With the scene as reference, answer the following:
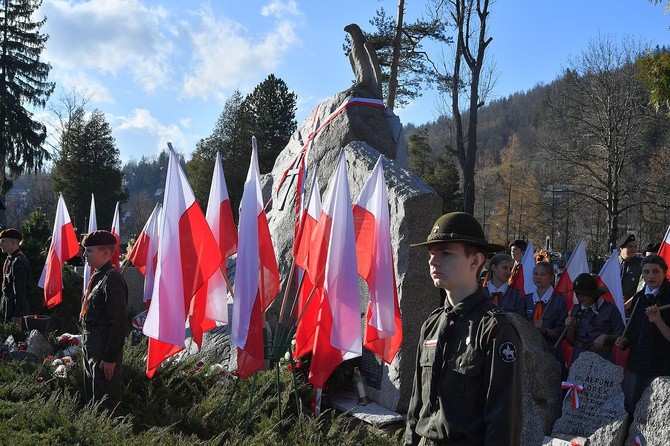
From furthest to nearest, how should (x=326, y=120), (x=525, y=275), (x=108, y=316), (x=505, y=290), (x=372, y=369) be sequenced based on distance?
(x=525, y=275) < (x=326, y=120) < (x=505, y=290) < (x=372, y=369) < (x=108, y=316)

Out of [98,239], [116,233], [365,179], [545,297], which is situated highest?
[365,179]

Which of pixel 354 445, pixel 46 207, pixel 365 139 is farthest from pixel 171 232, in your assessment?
pixel 46 207

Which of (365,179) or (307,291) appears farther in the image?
(365,179)

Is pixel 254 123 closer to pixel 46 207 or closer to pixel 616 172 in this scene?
pixel 46 207

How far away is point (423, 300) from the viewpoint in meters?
6.54

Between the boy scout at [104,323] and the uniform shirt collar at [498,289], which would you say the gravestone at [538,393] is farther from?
the boy scout at [104,323]

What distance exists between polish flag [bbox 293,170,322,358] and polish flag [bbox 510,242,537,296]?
4.40 m

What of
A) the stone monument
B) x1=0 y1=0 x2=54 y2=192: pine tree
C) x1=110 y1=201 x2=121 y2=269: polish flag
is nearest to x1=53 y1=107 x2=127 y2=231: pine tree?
x1=0 y1=0 x2=54 y2=192: pine tree

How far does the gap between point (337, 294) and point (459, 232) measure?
9.31 ft

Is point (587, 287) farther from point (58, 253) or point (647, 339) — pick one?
point (58, 253)

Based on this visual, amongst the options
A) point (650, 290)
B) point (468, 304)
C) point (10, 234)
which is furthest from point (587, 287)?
point (10, 234)

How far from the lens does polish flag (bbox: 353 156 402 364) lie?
552cm

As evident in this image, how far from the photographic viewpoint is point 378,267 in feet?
18.5

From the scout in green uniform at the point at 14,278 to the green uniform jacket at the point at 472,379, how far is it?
864 cm
